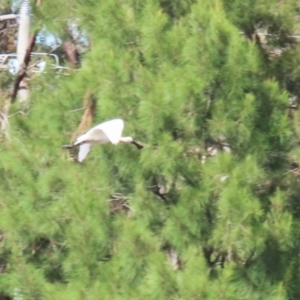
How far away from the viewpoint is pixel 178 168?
2.01 m

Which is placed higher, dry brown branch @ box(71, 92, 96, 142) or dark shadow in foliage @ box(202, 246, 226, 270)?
dry brown branch @ box(71, 92, 96, 142)

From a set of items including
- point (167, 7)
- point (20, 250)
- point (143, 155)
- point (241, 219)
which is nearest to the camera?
point (241, 219)

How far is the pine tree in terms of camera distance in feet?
6.42

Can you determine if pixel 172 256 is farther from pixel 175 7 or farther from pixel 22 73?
pixel 22 73

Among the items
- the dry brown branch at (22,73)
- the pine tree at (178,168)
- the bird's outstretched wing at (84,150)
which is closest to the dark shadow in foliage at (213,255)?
the pine tree at (178,168)

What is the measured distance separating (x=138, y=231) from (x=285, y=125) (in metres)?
0.58

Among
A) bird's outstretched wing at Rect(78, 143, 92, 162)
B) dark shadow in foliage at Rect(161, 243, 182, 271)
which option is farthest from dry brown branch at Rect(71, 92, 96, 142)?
dark shadow in foliage at Rect(161, 243, 182, 271)

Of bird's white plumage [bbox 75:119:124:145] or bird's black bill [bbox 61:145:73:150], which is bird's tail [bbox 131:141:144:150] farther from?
bird's black bill [bbox 61:145:73:150]

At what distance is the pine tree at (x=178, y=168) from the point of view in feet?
6.42

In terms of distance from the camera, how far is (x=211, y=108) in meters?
2.01

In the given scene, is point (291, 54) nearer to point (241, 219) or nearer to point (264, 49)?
point (264, 49)

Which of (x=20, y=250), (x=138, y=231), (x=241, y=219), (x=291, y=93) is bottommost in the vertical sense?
(x=20, y=250)

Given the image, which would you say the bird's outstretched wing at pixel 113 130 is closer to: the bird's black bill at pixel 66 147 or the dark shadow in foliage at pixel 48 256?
the bird's black bill at pixel 66 147

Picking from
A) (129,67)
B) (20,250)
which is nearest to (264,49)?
(129,67)
